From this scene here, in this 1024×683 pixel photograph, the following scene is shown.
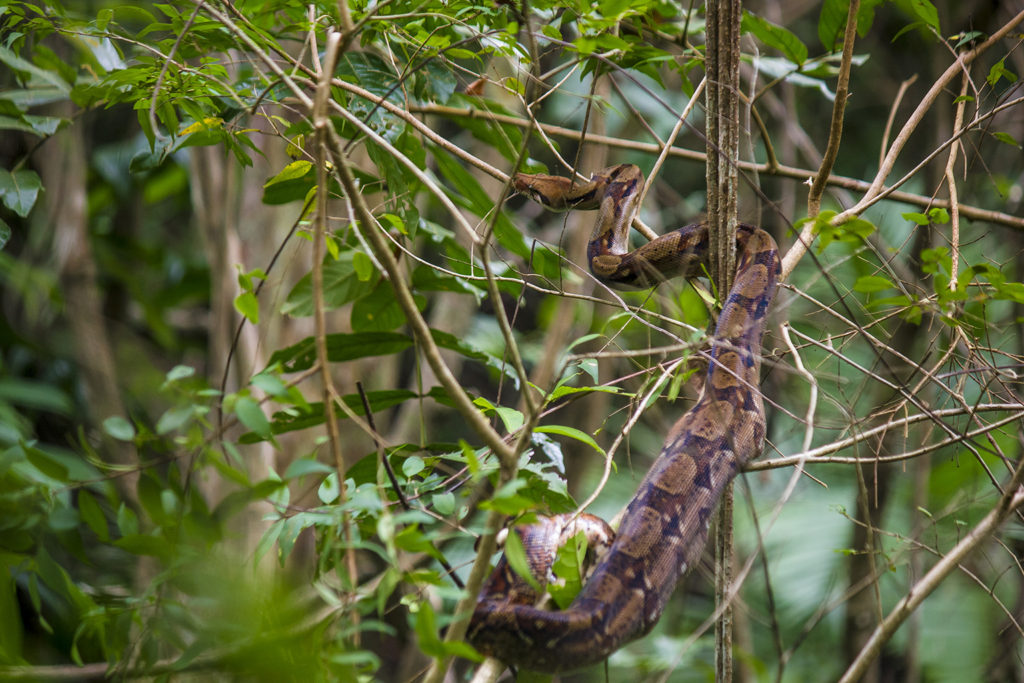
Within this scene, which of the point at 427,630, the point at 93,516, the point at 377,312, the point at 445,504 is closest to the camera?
the point at 427,630

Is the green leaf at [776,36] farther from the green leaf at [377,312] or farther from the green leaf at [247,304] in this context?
the green leaf at [247,304]

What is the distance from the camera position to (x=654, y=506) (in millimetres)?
2309

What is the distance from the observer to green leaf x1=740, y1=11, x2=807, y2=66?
264 cm

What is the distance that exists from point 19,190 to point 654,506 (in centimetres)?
206

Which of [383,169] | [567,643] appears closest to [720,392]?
[567,643]

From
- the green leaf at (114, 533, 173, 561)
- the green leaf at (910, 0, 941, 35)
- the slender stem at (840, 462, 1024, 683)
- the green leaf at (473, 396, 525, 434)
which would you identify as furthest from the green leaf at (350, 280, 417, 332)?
the green leaf at (910, 0, 941, 35)

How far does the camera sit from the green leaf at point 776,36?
104 inches

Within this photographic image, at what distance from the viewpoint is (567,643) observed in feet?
6.26

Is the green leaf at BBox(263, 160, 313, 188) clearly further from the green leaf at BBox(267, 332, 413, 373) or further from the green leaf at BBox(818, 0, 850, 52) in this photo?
the green leaf at BBox(818, 0, 850, 52)

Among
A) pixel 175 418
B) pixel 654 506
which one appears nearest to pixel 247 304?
pixel 175 418

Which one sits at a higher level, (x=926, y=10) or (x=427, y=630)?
(x=926, y=10)

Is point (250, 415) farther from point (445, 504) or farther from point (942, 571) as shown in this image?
point (942, 571)

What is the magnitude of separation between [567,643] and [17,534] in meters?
1.24

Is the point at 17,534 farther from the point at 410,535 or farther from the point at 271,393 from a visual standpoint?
the point at 410,535
